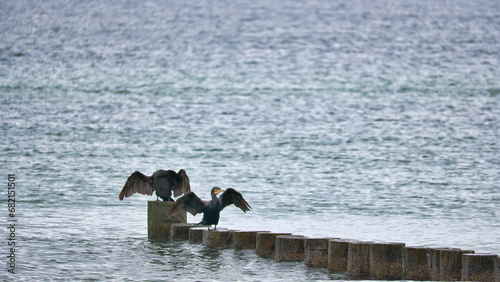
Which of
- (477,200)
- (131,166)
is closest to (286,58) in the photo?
(131,166)

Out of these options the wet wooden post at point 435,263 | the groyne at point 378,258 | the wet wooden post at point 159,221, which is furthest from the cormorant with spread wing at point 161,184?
the wet wooden post at point 435,263

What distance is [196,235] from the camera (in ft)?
41.4

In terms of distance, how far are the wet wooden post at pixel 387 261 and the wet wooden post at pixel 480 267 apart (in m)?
0.92

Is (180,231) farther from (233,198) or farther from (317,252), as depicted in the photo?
(317,252)

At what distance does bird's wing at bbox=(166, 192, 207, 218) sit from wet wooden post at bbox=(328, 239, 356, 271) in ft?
7.91

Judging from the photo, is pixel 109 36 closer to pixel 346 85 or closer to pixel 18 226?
pixel 346 85

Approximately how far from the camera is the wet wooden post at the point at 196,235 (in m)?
12.6

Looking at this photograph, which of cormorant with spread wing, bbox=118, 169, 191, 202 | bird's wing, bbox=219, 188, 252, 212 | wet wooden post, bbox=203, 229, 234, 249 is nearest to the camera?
wet wooden post, bbox=203, 229, 234, 249

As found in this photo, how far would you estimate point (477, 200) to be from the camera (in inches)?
789

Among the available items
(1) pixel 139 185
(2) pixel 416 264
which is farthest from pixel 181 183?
(2) pixel 416 264

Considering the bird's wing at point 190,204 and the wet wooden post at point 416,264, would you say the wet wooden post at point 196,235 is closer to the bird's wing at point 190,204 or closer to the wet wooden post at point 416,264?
the bird's wing at point 190,204

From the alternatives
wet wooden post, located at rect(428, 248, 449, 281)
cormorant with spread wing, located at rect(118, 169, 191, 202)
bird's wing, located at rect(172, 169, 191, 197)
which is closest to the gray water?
cormorant with spread wing, located at rect(118, 169, 191, 202)

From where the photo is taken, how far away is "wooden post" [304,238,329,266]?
10859 mm

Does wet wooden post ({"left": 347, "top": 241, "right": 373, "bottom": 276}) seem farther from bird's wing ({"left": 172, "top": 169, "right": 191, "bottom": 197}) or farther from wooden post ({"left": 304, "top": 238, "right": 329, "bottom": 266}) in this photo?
bird's wing ({"left": 172, "top": 169, "right": 191, "bottom": 197})
